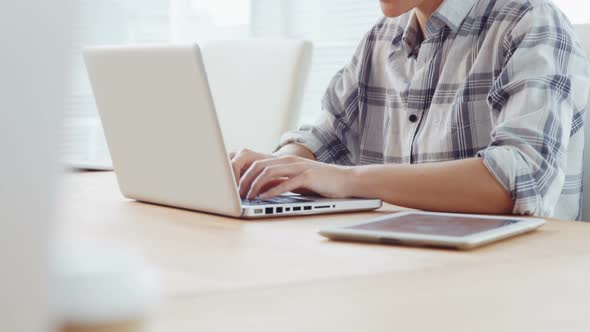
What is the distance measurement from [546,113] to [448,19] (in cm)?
37

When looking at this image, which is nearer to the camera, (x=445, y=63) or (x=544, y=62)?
(x=544, y=62)

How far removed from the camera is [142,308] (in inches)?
5.7

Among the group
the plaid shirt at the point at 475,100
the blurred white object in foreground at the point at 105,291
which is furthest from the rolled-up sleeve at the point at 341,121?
the blurred white object in foreground at the point at 105,291

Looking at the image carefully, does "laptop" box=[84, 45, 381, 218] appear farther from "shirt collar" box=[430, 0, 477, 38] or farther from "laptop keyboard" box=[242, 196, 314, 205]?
"shirt collar" box=[430, 0, 477, 38]

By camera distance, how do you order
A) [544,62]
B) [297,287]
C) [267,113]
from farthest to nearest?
[267,113], [544,62], [297,287]

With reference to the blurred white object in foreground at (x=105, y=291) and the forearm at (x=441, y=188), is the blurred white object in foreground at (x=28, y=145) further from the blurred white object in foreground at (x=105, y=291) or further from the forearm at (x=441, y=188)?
the forearm at (x=441, y=188)

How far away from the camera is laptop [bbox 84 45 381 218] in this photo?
1.02 metres

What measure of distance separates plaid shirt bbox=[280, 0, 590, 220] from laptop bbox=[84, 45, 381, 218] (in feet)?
0.89

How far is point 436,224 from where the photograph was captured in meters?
0.91

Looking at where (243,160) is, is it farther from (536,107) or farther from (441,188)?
(536,107)

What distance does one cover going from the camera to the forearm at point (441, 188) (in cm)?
118

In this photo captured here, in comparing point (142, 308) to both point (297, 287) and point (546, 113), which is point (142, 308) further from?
point (546, 113)

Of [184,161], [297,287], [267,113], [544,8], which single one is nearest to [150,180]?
[184,161]

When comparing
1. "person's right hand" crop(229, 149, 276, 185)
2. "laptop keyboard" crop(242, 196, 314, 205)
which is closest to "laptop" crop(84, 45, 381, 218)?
"laptop keyboard" crop(242, 196, 314, 205)
